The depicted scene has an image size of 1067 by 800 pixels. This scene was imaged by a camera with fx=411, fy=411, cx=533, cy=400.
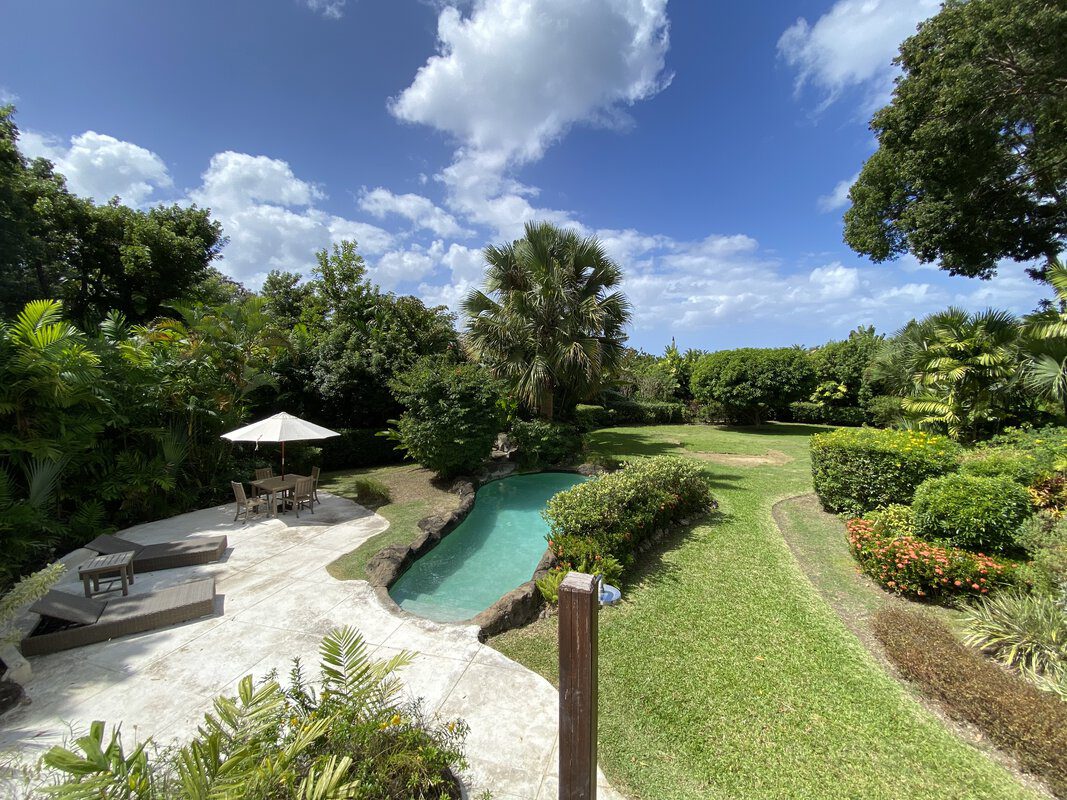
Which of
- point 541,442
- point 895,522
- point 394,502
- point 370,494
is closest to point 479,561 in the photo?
point 394,502

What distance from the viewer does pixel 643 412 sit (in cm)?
2486

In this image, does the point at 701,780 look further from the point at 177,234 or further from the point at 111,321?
the point at 177,234

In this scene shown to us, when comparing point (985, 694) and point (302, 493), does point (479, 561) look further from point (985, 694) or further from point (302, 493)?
point (985, 694)

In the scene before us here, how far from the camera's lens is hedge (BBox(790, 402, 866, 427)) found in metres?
20.5

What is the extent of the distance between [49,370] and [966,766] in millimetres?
11152

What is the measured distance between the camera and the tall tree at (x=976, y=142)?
9.32 meters

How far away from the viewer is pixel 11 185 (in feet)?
35.2

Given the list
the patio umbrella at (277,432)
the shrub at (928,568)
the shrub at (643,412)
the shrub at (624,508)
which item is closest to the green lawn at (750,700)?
the shrub at (624,508)

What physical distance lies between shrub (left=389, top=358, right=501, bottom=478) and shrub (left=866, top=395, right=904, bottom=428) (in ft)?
47.4

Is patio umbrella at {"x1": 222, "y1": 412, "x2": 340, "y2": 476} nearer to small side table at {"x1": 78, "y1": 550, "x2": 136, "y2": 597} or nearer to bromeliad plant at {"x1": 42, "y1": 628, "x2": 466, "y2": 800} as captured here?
small side table at {"x1": 78, "y1": 550, "x2": 136, "y2": 597}

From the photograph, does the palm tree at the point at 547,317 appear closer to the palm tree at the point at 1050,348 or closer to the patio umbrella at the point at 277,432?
the patio umbrella at the point at 277,432

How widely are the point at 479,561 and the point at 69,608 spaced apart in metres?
5.18

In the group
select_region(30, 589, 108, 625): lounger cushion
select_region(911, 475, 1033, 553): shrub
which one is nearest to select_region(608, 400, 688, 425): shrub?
select_region(911, 475, 1033, 553): shrub

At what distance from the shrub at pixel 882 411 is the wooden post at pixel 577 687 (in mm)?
17560
